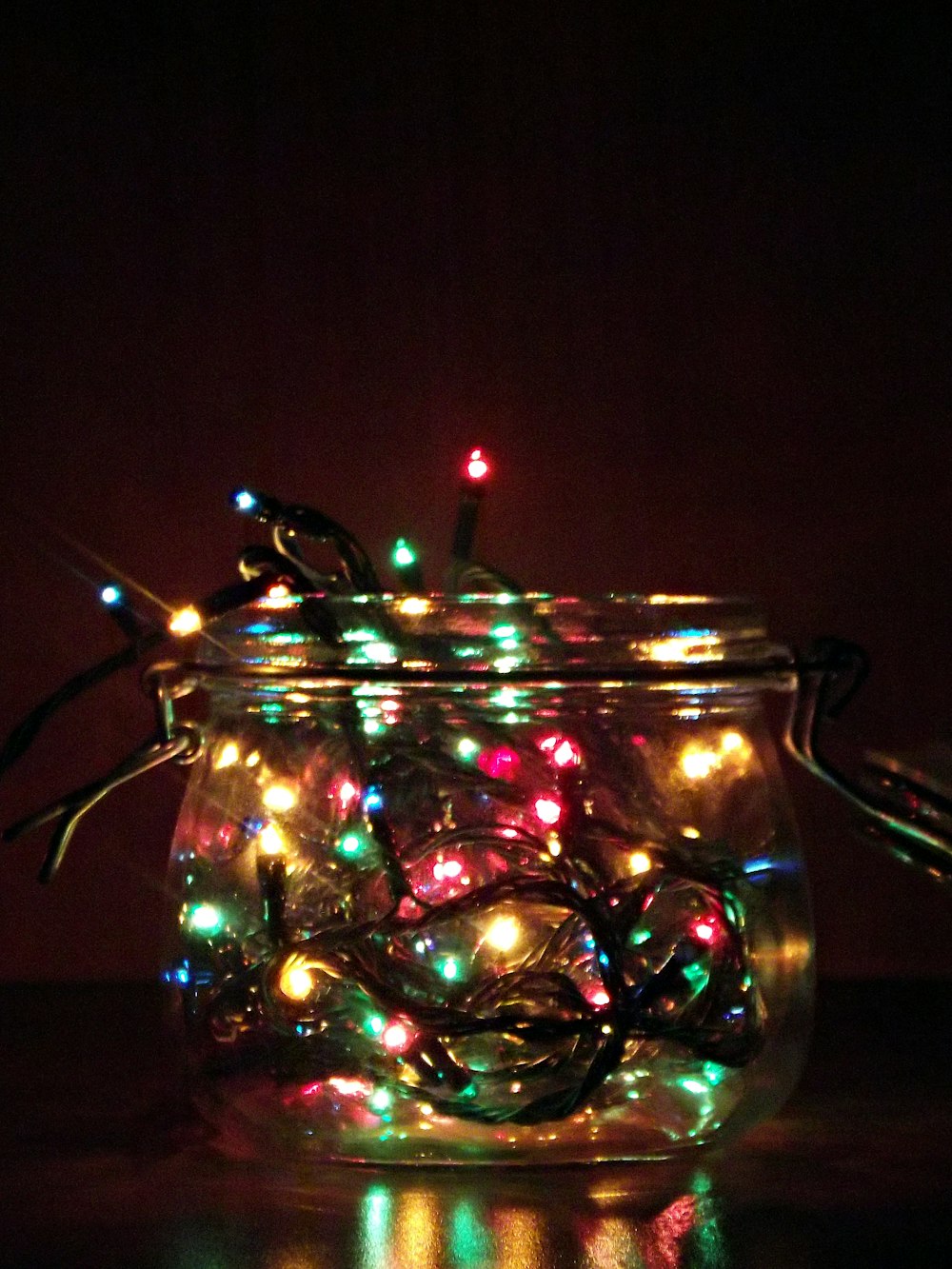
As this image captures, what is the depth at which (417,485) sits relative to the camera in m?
0.84

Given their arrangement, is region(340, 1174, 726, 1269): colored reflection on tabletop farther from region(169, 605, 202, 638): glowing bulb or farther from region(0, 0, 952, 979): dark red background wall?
region(0, 0, 952, 979): dark red background wall

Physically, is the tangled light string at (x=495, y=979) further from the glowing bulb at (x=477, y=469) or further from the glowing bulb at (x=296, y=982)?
the glowing bulb at (x=477, y=469)

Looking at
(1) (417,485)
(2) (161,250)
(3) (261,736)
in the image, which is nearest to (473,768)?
(3) (261,736)

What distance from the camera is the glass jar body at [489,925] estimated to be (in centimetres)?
50

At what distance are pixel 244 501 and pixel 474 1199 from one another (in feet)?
0.83

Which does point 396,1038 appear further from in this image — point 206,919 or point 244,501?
point 244,501

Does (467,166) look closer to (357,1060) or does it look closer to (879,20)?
(879,20)

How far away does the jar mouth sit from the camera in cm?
51

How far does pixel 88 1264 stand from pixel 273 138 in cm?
59

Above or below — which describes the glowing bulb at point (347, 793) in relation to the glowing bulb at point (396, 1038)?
above

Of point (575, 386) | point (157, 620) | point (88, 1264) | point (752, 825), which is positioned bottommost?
point (88, 1264)

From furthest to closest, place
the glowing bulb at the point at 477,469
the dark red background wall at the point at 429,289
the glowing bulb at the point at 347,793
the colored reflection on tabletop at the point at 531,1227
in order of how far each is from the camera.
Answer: the dark red background wall at the point at 429,289, the glowing bulb at the point at 477,469, the glowing bulb at the point at 347,793, the colored reflection on tabletop at the point at 531,1227

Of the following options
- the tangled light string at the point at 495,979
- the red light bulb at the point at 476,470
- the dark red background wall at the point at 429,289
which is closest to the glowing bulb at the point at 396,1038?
the tangled light string at the point at 495,979

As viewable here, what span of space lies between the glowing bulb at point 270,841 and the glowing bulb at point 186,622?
0.07 metres
